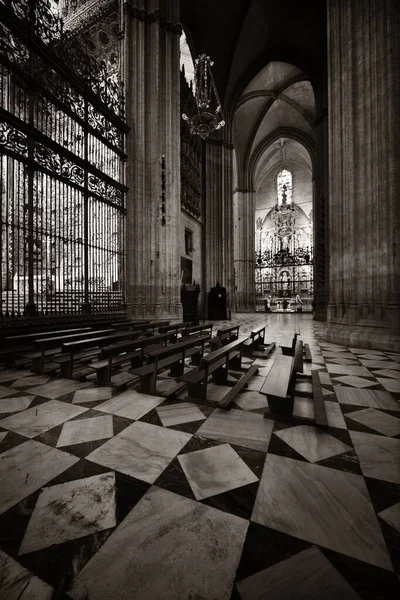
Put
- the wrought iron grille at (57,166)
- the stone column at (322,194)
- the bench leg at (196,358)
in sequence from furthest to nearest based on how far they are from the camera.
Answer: the stone column at (322,194) → the wrought iron grille at (57,166) → the bench leg at (196,358)

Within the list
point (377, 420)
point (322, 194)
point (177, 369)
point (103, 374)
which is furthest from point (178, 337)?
point (322, 194)

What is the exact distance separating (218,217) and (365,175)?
10.7 metres

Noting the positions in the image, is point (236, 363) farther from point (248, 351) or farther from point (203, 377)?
point (203, 377)

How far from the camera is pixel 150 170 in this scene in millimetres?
9352

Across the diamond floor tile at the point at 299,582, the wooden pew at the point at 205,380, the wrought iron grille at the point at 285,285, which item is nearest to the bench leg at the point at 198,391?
the wooden pew at the point at 205,380

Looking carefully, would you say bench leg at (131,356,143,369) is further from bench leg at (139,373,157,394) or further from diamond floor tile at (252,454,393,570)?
diamond floor tile at (252,454,393,570)

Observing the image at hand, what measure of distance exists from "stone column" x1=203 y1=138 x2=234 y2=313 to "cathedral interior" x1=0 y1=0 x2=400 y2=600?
13cm

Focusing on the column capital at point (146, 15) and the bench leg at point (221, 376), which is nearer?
the bench leg at point (221, 376)

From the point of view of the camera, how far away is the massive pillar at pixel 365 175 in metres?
5.47

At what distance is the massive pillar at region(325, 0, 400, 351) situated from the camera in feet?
17.9

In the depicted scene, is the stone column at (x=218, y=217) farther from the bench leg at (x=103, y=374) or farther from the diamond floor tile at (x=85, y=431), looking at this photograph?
the diamond floor tile at (x=85, y=431)

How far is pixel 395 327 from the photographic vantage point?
17.4 feet

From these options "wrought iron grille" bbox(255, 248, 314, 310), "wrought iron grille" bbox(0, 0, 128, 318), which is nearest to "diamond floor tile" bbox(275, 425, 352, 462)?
"wrought iron grille" bbox(0, 0, 128, 318)

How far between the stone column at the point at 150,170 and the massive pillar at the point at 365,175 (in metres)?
5.35
